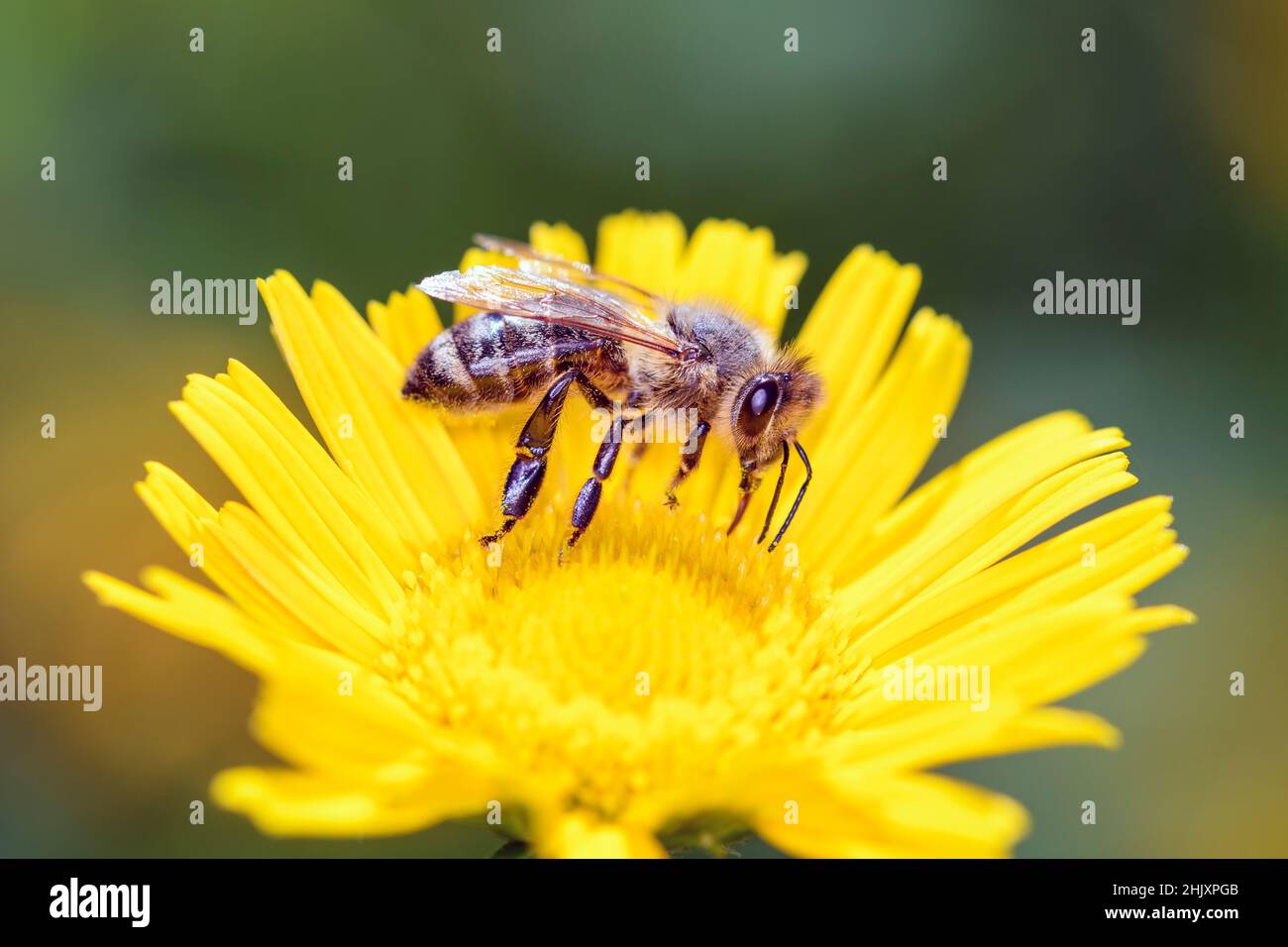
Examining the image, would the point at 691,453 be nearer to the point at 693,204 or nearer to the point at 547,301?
the point at 547,301

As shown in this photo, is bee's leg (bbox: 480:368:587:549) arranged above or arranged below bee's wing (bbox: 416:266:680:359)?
below

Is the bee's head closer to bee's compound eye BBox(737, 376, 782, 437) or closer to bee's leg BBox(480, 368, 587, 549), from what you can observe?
bee's compound eye BBox(737, 376, 782, 437)

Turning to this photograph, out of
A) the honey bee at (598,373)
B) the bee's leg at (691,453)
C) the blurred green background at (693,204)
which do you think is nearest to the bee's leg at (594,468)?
the honey bee at (598,373)

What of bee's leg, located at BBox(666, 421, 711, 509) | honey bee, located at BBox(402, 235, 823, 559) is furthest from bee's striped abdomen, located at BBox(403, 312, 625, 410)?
bee's leg, located at BBox(666, 421, 711, 509)
